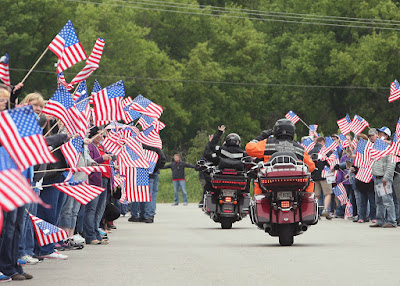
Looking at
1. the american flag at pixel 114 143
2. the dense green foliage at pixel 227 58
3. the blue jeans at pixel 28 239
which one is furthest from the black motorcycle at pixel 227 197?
the dense green foliage at pixel 227 58

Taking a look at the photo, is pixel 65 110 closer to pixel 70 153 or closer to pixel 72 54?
pixel 70 153

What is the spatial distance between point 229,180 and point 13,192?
14.5 meters

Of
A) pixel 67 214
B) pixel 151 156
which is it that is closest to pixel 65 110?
pixel 67 214

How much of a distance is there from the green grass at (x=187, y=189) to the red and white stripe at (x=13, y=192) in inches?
1527

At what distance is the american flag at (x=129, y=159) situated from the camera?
18.6m

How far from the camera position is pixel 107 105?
1584cm

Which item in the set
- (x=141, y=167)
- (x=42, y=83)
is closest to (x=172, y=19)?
(x=42, y=83)

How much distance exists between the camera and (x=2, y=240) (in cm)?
1080

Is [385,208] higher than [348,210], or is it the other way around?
[385,208]

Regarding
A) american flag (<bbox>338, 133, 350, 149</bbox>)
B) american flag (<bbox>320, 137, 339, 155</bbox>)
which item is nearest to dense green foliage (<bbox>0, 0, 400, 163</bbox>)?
american flag (<bbox>338, 133, 350, 149</bbox>)

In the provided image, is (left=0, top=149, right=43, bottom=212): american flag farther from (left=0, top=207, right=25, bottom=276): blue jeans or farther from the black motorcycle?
the black motorcycle

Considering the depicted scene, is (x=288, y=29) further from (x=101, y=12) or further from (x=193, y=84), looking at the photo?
(x=101, y=12)

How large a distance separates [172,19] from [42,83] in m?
11.2

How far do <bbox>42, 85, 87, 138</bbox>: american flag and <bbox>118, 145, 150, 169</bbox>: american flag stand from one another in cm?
517
